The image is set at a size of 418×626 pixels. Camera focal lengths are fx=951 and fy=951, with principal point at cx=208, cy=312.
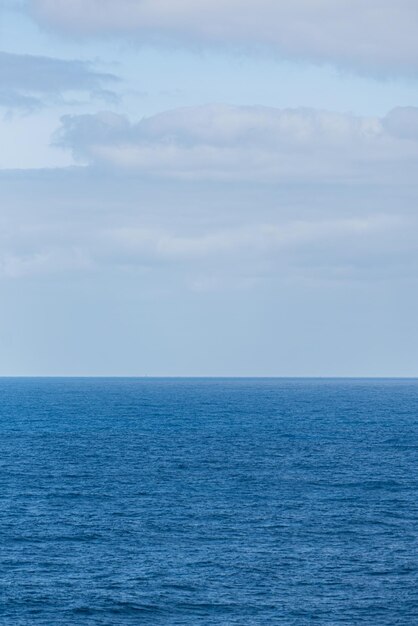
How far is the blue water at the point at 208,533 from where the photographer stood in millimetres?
53844

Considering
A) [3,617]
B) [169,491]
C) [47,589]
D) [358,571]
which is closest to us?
[3,617]

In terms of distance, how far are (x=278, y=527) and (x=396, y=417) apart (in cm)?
12102

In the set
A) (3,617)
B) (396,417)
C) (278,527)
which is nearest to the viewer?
(3,617)

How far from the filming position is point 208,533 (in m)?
70.5

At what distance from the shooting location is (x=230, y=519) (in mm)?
75438

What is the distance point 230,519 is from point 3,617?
27136mm

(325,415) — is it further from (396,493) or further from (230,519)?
(230,519)

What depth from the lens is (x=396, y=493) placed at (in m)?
87.8

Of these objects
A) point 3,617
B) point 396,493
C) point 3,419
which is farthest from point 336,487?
point 3,419

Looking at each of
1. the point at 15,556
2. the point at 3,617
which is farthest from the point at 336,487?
the point at 3,617

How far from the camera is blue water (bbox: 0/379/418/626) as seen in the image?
5384cm

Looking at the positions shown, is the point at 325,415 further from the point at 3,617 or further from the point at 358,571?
the point at 3,617

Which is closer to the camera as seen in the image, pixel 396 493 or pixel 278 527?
pixel 278 527

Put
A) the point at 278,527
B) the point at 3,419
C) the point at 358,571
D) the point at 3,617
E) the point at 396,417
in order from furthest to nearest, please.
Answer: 1. the point at 396,417
2. the point at 3,419
3. the point at 278,527
4. the point at 358,571
5. the point at 3,617
